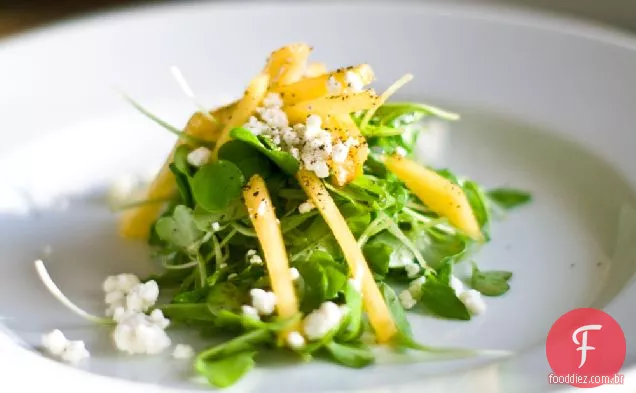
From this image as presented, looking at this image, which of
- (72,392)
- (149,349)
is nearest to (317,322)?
(149,349)

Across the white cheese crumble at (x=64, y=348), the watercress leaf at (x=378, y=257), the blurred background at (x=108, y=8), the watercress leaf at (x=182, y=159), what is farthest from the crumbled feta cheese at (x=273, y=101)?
the blurred background at (x=108, y=8)

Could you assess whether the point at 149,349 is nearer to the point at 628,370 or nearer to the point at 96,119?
the point at 628,370

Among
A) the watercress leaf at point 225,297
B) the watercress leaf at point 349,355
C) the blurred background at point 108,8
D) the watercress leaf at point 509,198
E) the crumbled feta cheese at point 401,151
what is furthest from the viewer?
the blurred background at point 108,8

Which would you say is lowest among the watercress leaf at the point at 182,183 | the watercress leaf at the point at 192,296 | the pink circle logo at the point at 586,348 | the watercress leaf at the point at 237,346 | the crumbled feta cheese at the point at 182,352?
the pink circle logo at the point at 586,348

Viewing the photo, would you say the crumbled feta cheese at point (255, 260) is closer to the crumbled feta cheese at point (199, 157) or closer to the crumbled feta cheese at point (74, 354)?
the crumbled feta cheese at point (199, 157)

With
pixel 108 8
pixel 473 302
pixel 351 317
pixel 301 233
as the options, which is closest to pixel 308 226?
pixel 301 233

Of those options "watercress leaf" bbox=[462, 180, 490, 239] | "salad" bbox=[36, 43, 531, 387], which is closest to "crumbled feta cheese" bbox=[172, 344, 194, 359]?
"salad" bbox=[36, 43, 531, 387]

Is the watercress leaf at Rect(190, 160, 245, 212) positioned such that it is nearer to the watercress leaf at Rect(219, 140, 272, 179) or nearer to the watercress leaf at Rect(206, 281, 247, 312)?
the watercress leaf at Rect(219, 140, 272, 179)

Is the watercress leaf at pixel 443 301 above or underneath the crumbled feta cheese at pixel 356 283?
underneath
